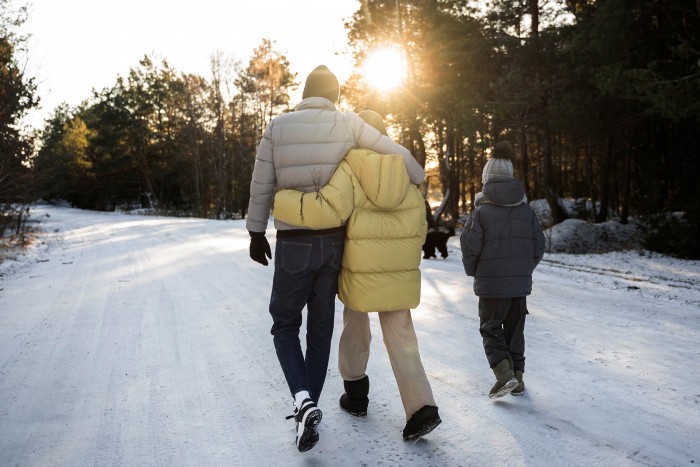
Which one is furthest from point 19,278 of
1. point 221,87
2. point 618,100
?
point 221,87

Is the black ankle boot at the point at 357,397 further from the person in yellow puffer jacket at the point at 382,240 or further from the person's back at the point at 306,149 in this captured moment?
the person's back at the point at 306,149

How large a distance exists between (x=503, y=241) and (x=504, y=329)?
67 centimetres

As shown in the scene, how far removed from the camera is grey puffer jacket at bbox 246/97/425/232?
9.04 ft

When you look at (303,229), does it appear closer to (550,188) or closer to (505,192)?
(505,192)

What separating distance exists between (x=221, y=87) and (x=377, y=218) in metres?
31.8

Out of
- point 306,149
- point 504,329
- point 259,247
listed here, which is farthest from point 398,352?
point 306,149

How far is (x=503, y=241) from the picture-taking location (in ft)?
11.6

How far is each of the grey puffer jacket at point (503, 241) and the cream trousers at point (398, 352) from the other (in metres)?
0.88

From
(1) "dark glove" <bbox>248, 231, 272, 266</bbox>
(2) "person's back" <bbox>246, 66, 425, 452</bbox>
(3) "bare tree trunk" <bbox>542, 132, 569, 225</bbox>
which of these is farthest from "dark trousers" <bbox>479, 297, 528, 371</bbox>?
(3) "bare tree trunk" <bbox>542, 132, 569, 225</bbox>

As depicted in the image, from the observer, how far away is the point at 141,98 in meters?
47.2

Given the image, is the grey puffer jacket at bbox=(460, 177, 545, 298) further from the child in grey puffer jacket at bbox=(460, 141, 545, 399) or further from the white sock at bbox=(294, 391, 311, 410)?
the white sock at bbox=(294, 391, 311, 410)

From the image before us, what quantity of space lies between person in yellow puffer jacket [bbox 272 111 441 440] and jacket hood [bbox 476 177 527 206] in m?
0.87

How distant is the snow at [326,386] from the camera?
2734mm

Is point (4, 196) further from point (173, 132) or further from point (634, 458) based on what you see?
point (173, 132)
